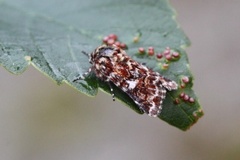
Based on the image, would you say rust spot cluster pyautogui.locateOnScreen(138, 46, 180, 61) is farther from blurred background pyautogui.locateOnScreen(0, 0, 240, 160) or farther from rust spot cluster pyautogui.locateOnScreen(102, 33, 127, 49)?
blurred background pyautogui.locateOnScreen(0, 0, 240, 160)

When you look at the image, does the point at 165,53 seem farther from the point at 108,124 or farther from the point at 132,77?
the point at 108,124

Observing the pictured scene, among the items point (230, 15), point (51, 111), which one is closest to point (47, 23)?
point (51, 111)

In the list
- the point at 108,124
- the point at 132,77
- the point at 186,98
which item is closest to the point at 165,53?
the point at 186,98

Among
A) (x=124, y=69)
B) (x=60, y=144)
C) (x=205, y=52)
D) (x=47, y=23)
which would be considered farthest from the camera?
(x=205, y=52)

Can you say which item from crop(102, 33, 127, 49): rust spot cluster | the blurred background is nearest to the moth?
crop(102, 33, 127, 49): rust spot cluster

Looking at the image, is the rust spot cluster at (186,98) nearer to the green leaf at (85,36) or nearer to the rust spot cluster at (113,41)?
the green leaf at (85,36)

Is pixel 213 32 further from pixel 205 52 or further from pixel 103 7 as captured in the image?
pixel 103 7
